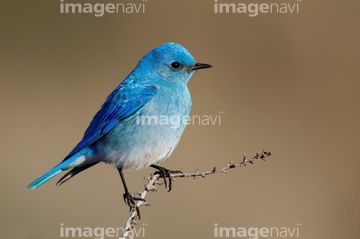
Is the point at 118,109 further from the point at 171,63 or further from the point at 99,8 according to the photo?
the point at 99,8

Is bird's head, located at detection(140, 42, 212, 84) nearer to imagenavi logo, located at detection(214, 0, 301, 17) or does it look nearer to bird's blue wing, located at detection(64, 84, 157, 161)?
bird's blue wing, located at detection(64, 84, 157, 161)

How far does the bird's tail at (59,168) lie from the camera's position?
224 inches

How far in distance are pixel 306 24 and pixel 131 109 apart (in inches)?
210

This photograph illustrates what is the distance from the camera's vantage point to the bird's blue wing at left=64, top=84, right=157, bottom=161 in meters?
5.95

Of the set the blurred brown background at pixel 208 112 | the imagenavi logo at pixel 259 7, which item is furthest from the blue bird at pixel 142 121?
the imagenavi logo at pixel 259 7

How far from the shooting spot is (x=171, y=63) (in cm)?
617

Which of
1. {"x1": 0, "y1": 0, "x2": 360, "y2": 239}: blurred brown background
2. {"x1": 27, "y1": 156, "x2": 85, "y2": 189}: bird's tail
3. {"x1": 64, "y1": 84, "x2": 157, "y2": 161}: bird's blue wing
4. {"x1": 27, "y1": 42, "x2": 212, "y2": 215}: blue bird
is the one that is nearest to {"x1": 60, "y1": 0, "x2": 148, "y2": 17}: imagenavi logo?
{"x1": 0, "y1": 0, "x2": 360, "y2": 239}: blurred brown background

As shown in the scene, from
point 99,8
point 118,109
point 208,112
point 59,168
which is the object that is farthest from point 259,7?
point 59,168

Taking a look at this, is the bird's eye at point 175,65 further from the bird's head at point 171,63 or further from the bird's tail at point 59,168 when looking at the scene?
the bird's tail at point 59,168

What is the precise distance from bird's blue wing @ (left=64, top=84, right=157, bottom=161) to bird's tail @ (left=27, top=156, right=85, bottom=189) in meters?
0.08

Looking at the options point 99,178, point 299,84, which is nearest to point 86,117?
point 99,178

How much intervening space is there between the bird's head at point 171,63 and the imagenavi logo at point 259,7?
4.64 m

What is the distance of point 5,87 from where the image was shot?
1054cm

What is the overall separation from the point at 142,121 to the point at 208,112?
4.06 metres
